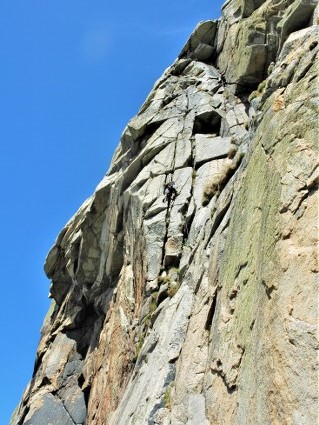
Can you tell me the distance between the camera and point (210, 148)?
32.2 meters

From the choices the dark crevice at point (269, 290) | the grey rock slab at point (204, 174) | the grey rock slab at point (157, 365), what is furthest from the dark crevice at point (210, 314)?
the grey rock slab at point (204, 174)

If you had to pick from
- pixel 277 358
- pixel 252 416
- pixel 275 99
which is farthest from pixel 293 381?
pixel 275 99

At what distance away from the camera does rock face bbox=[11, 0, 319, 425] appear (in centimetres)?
1196

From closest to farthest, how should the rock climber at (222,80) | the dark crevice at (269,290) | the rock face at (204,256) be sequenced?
the rock face at (204,256), the dark crevice at (269,290), the rock climber at (222,80)

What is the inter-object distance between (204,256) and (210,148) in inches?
486

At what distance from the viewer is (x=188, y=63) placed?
43.2 meters

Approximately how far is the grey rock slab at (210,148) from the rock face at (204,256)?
0.12m

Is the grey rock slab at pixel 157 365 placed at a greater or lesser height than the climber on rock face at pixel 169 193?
lesser

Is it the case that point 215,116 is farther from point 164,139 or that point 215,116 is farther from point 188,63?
point 188,63

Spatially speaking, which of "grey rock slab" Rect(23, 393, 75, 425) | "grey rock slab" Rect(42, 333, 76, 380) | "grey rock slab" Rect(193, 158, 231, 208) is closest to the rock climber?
"grey rock slab" Rect(193, 158, 231, 208)

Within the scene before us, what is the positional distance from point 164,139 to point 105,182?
6683 mm

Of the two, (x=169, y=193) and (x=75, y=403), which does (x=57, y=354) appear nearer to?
(x=75, y=403)

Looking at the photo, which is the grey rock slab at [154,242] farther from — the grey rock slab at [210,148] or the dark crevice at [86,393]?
the dark crevice at [86,393]

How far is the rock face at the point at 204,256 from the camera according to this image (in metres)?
12.0
